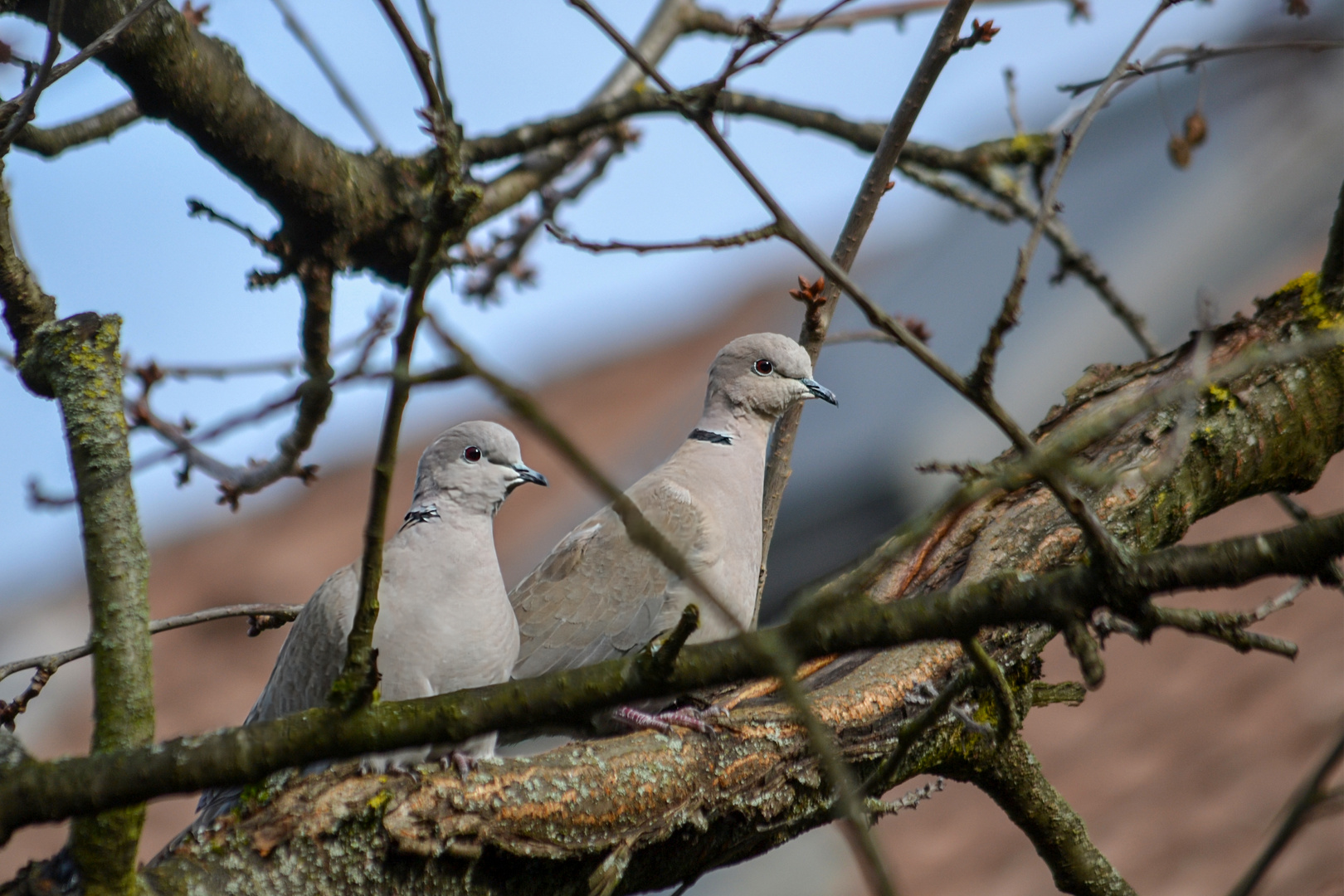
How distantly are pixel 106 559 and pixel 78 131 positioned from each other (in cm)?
216

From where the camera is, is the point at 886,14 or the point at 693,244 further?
the point at 886,14

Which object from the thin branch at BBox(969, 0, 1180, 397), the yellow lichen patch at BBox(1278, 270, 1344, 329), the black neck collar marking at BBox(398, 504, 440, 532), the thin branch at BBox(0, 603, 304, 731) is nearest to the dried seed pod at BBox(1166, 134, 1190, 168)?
the yellow lichen patch at BBox(1278, 270, 1344, 329)

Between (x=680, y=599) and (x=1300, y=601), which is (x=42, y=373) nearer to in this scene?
(x=680, y=599)

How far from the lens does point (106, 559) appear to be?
2457mm

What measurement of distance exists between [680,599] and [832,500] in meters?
5.41

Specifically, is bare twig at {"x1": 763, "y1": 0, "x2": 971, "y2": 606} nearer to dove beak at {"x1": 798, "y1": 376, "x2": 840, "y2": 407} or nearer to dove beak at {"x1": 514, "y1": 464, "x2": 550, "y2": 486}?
dove beak at {"x1": 798, "y1": 376, "x2": 840, "y2": 407}

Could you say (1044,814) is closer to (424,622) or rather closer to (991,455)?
(424,622)

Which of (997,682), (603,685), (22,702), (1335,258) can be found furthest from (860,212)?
(22,702)

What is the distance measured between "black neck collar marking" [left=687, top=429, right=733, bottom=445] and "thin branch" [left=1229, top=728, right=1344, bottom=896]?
3240 mm

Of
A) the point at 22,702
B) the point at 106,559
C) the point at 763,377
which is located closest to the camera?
the point at 106,559

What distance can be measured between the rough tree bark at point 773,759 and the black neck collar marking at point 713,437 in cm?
100

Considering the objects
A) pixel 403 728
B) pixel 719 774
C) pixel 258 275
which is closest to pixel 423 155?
pixel 258 275

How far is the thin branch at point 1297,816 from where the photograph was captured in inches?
52.2

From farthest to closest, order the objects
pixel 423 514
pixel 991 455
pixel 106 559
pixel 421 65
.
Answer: pixel 991 455
pixel 423 514
pixel 106 559
pixel 421 65
